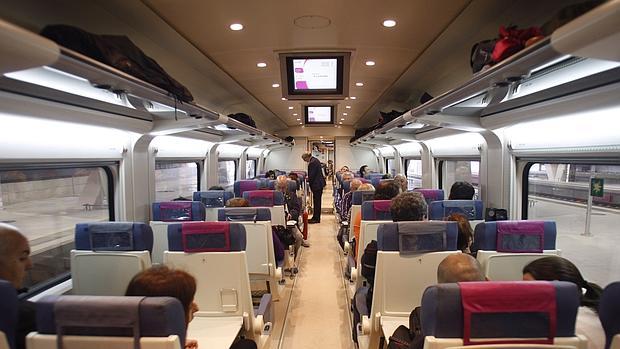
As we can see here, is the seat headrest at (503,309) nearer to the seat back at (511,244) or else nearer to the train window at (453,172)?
the seat back at (511,244)

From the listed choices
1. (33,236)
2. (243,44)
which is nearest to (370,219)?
(243,44)

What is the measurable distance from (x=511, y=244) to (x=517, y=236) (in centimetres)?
7

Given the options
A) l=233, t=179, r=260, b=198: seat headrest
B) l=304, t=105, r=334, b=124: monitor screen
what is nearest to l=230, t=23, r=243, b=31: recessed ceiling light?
l=233, t=179, r=260, b=198: seat headrest

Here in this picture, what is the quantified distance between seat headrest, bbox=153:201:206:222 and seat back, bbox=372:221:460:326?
2584 millimetres

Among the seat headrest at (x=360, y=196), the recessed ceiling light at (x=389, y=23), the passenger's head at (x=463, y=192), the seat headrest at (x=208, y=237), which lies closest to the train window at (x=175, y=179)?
the seat headrest at (x=360, y=196)

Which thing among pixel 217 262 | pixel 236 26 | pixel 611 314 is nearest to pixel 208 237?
pixel 217 262

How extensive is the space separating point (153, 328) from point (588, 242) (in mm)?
5409

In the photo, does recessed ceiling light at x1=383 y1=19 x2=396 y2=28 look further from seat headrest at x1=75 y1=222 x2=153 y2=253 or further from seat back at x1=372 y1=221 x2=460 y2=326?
seat headrest at x1=75 y1=222 x2=153 y2=253

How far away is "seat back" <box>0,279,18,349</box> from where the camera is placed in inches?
56.4

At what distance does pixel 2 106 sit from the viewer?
264 cm

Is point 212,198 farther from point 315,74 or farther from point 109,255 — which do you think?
point 109,255

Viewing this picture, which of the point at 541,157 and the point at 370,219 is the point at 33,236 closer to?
the point at 370,219

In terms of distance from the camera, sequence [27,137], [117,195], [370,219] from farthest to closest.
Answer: [117,195]
[370,219]
[27,137]

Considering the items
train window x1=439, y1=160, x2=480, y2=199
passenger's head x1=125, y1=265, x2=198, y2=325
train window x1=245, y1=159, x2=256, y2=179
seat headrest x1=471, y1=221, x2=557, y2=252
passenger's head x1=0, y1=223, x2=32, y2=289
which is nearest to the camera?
passenger's head x1=125, y1=265, x2=198, y2=325
